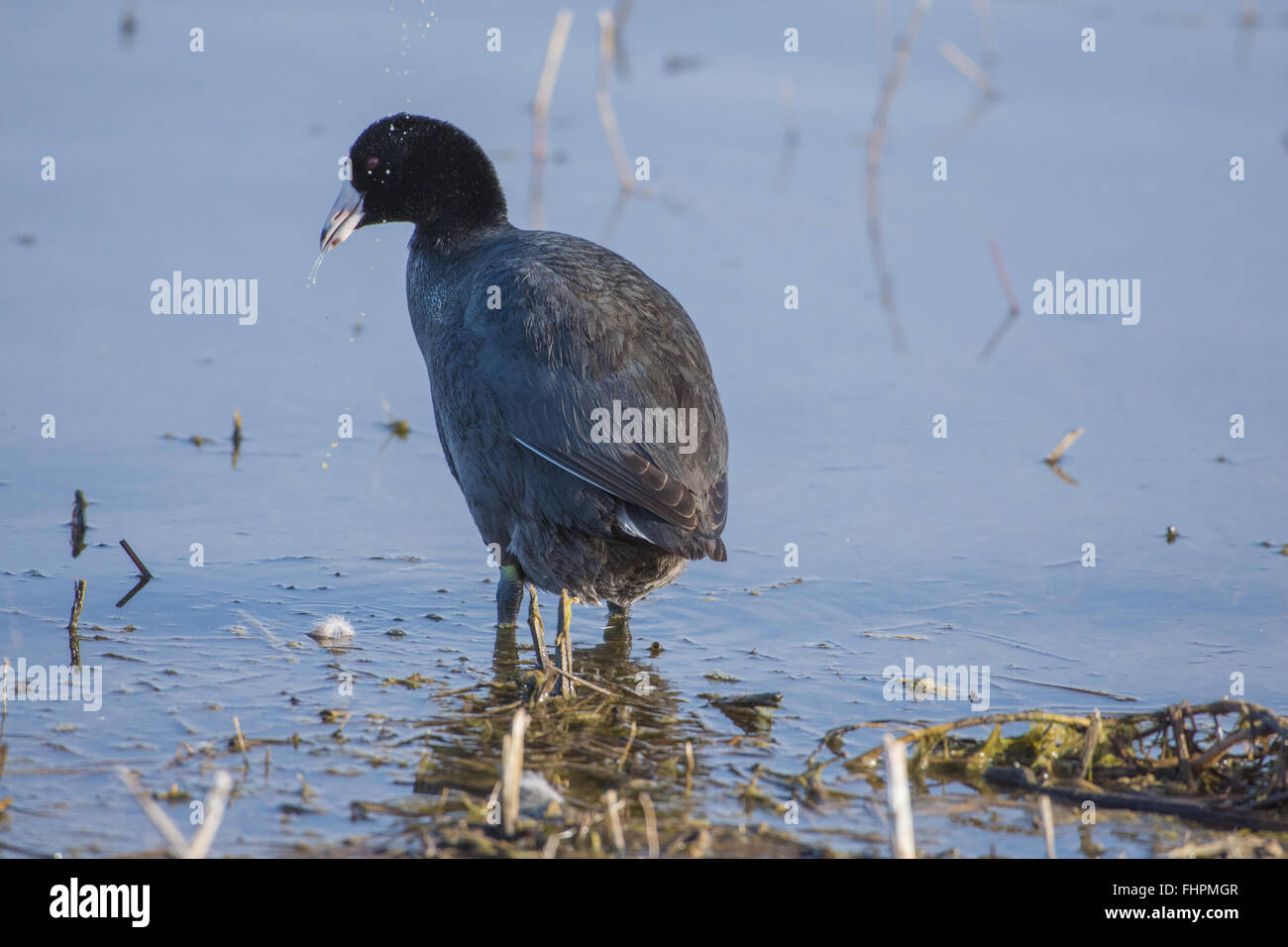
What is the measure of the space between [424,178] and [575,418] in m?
1.60

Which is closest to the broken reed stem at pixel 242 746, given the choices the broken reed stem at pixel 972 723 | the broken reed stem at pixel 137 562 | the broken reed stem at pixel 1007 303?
the broken reed stem at pixel 137 562

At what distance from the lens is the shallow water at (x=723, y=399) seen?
175 inches

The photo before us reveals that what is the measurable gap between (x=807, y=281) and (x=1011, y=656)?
3.77m

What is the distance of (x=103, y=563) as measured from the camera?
17.6ft

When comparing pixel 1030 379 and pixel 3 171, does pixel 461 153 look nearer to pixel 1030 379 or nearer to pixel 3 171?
pixel 1030 379

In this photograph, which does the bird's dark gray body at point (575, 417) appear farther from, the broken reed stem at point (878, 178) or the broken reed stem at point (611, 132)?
the broken reed stem at point (611, 132)

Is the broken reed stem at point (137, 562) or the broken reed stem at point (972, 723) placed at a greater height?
the broken reed stem at point (137, 562)

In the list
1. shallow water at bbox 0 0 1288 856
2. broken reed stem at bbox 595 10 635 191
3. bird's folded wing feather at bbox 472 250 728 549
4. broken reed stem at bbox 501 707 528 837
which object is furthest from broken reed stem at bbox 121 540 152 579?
broken reed stem at bbox 595 10 635 191

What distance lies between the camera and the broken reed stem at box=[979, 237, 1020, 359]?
794cm

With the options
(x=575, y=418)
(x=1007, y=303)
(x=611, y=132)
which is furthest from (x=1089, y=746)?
(x=611, y=132)

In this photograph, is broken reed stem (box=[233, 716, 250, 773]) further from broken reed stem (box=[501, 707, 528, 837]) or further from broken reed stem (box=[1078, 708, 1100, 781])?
broken reed stem (box=[1078, 708, 1100, 781])

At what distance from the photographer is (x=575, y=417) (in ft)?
15.4

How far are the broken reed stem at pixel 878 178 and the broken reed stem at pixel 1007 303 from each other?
1.45 feet

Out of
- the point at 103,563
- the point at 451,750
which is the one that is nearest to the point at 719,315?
the point at 103,563
